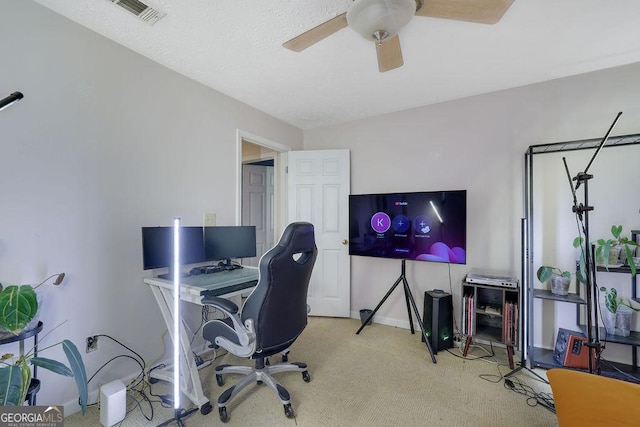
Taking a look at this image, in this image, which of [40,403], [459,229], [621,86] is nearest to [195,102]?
[40,403]

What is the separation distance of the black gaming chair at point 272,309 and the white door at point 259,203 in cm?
260

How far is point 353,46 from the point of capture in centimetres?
201

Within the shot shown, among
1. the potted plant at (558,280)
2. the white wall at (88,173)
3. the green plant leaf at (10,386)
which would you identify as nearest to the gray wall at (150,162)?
the white wall at (88,173)

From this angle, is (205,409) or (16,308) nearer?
(16,308)

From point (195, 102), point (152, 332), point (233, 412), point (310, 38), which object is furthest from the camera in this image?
point (195, 102)

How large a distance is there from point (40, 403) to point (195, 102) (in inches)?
94.4

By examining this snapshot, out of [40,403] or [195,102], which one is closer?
[40,403]

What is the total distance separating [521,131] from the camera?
261 centimetres

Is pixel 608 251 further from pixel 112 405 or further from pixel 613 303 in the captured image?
pixel 112 405

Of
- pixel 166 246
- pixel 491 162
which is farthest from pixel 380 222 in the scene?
pixel 166 246

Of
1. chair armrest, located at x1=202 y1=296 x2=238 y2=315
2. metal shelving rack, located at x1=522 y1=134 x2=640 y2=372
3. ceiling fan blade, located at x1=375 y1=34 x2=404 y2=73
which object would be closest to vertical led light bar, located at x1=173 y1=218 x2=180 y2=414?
chair armrest, located at x1=202 y1=296 x2=238 y2=315

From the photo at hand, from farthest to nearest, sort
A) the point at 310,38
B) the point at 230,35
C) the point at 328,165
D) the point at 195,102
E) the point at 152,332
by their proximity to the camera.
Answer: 1. the point at 328,165
2. the point at 195,102
3. the point at 152,332
4. the point at 230,35
5. the point at 310,38

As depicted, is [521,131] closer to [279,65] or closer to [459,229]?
[459,229]

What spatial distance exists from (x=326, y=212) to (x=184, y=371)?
2.23m
